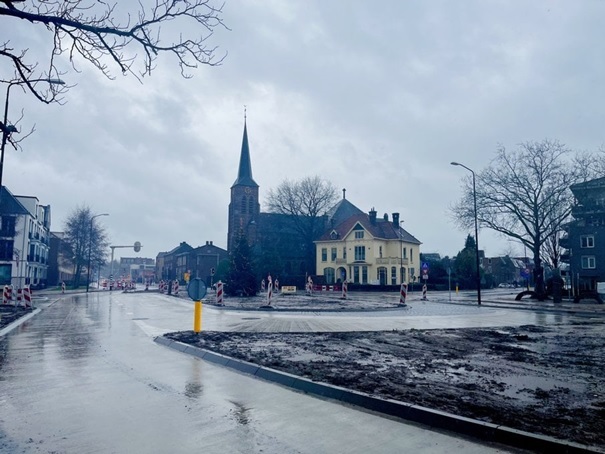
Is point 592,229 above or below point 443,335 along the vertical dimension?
above

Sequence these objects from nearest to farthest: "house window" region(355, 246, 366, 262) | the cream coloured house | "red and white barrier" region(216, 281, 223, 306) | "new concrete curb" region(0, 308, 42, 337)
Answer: "new concrete curb" region(0, 308, 42, 337) → "red and white barrier" region(216, 281, 223, 306) → the cream coloured house → "house window" region(355, 246, 366, 262)

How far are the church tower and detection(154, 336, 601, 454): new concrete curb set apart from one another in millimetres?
73885

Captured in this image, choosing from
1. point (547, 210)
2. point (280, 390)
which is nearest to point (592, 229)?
point (547, 210)

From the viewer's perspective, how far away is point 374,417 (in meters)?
5.97

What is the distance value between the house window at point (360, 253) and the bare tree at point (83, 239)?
119ft

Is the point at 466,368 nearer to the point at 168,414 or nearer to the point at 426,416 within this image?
the point at 426,416

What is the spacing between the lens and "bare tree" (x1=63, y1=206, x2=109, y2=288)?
65.0m

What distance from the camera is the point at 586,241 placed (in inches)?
2178

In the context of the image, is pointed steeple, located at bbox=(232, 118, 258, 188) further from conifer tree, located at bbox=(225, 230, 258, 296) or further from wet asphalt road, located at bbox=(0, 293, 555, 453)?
wet asphalt road, located at bbox=(0, 293, 555, 453)

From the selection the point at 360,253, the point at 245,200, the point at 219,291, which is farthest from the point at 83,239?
the point at 219,291

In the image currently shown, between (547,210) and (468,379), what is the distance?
123 ft

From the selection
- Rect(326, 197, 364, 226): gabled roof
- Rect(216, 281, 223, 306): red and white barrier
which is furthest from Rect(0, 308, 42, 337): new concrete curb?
Rect(326, 197, 364, 226): gabled roof

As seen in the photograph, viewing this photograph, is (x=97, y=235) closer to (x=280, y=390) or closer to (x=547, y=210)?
(x=547, y=210)

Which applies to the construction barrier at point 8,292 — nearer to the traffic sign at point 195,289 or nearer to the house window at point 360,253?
the traffic sign at point 195,289
